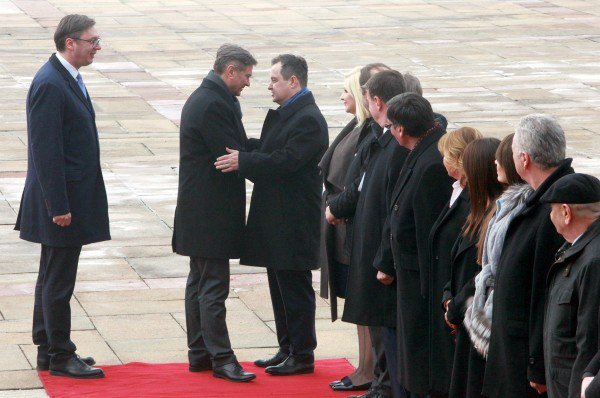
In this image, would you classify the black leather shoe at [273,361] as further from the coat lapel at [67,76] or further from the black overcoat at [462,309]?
the black overcoat at [462,309]

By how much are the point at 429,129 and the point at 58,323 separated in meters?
2.46

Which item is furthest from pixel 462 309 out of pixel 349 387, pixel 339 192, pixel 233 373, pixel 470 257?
pixel 233 373

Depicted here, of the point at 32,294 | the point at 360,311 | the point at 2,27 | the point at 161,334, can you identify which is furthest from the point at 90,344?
the point at 2,27

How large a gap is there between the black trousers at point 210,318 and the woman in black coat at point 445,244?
168 centimetres

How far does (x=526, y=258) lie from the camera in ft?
17.7

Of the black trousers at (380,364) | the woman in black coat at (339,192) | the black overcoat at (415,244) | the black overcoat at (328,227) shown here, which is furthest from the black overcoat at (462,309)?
the black overcoat at (328,227)

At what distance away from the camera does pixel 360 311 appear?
7.10 meters

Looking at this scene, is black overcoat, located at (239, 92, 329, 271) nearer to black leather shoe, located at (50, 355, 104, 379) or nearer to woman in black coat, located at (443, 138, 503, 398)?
black leather shoe, located at (50, 355, 104, 379)

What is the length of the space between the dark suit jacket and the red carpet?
2.57 feet

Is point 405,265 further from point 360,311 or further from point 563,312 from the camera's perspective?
point 563,312

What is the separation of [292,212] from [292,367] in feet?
2.95

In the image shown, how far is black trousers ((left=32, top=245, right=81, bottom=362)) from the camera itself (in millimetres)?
7598

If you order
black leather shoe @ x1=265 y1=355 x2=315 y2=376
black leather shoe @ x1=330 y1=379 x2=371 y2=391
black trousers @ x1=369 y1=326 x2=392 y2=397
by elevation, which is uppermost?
black trousers @ x1=369 y1=326 x2=392 y2=397

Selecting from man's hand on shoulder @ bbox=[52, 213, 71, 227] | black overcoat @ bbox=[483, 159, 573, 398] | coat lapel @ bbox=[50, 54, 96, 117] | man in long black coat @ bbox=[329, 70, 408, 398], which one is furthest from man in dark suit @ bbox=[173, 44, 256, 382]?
black overcoat @ bbox=[483, 159, 573, 398]
